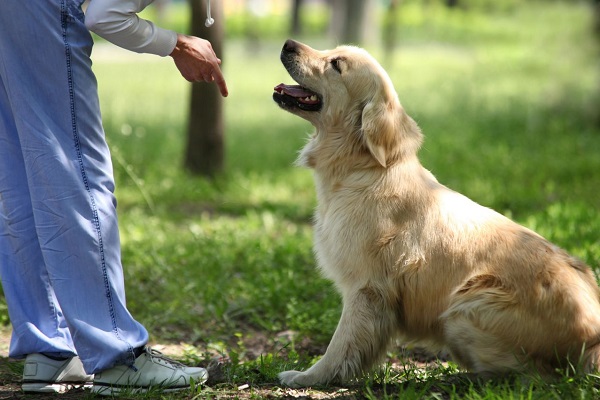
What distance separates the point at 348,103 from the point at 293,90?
304 mm

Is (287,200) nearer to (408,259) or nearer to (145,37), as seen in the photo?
(408,259)

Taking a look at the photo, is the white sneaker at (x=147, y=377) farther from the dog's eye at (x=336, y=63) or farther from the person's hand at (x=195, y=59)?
the dog's eye at (x=336, y=63)

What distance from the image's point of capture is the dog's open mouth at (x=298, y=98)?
392 cm

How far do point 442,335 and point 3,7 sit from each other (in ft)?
7.51

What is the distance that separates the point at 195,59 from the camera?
3.29m

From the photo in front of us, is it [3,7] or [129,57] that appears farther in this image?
[129,57]

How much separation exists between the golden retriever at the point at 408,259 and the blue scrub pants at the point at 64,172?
912 mm

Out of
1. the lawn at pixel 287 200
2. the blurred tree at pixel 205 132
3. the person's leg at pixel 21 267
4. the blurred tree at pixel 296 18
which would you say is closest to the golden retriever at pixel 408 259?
the lawn at pixel 287 200

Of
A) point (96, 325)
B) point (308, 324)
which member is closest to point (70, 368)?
point (96, 325)

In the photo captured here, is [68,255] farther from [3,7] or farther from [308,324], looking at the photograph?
[308,324]

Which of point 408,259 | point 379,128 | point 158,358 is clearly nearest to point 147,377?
point 158,358

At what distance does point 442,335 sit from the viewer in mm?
3488

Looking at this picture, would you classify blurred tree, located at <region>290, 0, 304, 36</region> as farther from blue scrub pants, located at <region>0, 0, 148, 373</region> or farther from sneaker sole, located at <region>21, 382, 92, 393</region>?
sneaker sole, located at <region>21, 382, 92, 393</region>

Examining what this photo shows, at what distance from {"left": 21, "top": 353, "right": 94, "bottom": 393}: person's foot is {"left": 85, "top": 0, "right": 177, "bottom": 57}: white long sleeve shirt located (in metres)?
1.39
